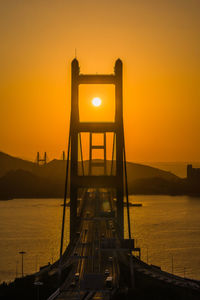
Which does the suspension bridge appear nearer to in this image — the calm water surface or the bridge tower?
the bridge tower

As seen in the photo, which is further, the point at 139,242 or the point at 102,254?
the point at 139,242

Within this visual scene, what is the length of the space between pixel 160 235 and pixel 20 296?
4380 cm

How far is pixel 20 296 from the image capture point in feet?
67.9

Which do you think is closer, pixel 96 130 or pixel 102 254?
pixel 102 254

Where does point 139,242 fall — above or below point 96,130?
below

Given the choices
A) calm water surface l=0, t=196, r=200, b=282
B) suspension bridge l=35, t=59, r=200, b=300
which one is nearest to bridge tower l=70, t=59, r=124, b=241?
suspension bridge l=35, t=59, r=200, b=300

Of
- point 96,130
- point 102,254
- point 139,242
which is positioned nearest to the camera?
point 102,254

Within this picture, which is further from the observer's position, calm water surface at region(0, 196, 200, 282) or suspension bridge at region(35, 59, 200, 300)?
calm water surface at region(0, 196, 200, 282)

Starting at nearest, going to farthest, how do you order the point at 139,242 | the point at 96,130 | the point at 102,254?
1. the point at 102,254
2. the point at 96,130
3. the point at 139,242

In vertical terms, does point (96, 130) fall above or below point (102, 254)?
above

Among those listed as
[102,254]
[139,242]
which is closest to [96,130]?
[102,254]

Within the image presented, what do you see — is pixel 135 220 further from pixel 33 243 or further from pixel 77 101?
pixel 77 101

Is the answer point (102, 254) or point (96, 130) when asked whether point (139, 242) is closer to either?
point (96, 130)

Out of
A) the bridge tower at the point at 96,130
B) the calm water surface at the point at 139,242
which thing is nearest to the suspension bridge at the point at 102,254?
the bridge tower at the point at 96,130
